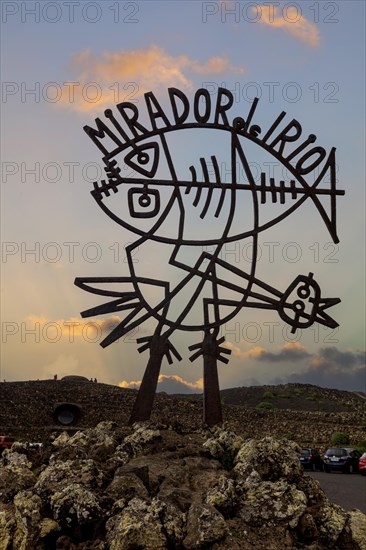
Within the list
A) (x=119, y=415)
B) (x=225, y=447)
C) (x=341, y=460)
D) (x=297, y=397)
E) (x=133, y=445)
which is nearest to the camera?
(x=133, y=445)

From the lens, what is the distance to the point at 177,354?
9.80m

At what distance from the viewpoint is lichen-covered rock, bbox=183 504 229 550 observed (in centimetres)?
627

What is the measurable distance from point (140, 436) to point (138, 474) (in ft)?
→ 3.37

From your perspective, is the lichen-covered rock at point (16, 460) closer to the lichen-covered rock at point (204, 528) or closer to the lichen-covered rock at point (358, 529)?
the lichen-covered rock at point (204, 528)

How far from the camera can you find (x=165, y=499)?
22.1ft

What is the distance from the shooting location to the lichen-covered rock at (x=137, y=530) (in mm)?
6219

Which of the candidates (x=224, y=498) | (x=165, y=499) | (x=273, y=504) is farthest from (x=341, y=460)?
(x=165, y=499)

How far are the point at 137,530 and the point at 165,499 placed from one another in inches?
21.5

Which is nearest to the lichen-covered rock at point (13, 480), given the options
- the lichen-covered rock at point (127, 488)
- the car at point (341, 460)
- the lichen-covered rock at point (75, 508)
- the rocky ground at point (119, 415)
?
the lichen-covered rock at point (75, 508)

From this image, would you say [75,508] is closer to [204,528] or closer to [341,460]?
[204,528]

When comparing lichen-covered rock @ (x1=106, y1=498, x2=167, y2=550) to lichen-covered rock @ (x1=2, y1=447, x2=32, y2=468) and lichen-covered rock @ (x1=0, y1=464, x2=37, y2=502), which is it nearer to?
lichen-covered rock @ (x1=0, y1=464, x2=37, y2=502)

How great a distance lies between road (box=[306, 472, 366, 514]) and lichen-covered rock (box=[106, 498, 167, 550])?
8.71 meters

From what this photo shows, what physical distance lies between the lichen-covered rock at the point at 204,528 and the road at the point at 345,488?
27.7 feet

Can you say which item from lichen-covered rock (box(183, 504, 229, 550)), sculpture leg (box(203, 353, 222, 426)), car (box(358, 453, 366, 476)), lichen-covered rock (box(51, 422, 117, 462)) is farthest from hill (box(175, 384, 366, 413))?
lichen-covered rock (box(183, 504, 229, 550))
